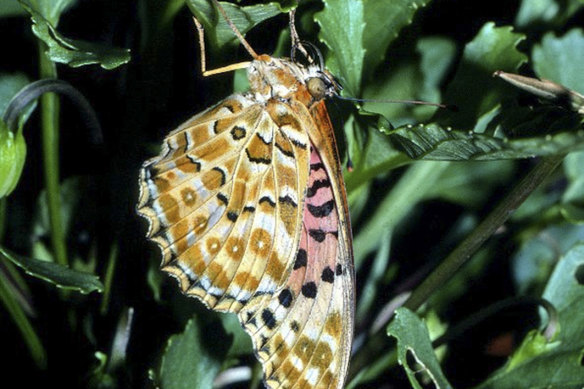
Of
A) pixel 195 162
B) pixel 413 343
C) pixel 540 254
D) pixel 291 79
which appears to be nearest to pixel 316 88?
pixel 291 79

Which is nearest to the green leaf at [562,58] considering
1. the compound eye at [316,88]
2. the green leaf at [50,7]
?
the compound eye at [316,88]

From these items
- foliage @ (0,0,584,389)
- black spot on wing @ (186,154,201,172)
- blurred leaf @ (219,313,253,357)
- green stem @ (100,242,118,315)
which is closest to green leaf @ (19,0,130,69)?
foliage @ (0,0,584,389)

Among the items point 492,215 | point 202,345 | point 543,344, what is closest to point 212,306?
point 202,345

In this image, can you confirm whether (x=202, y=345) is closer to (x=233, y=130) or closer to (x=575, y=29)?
(x=233, y=130)

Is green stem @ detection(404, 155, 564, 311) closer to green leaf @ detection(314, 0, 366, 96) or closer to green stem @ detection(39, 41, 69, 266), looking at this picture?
green leaf @ detection(314, 0, 366, 96)

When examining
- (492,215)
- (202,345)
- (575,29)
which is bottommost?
(202,345)

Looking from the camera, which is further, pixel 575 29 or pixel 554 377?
pixel 575 29

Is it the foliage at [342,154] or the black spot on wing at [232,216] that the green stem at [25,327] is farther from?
the black spot on wing at [232,216]

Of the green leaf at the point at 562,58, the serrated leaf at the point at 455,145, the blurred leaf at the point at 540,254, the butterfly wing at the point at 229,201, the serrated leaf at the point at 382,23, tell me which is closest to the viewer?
the serrated leaf at the point at 455,145
